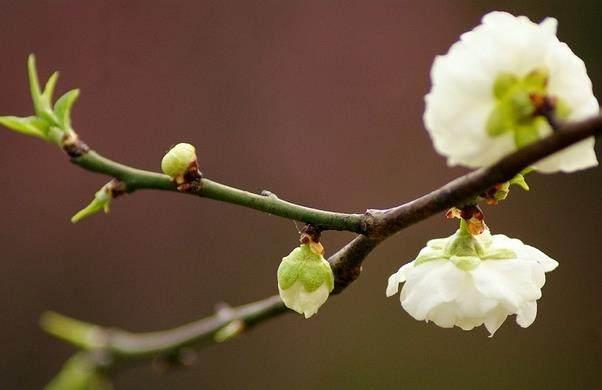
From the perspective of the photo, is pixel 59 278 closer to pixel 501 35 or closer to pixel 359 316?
pixel 359 316

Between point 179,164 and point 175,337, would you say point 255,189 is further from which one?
point 179,164

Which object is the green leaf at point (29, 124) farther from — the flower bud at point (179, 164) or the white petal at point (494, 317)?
the white petal at point (494, 317)

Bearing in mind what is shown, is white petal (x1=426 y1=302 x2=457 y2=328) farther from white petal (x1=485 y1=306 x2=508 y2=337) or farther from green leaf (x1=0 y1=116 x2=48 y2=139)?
green leaf (x1=0 y1=116 x2=48 y2=139)

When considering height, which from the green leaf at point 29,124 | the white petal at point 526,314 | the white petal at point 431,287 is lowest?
the white petal at point 526,314

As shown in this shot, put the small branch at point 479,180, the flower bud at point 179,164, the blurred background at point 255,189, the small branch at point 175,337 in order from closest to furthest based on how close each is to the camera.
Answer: the small branch at point 479,180 < the flower bud at point 179,164 < the small branch at point 175,337 < the blurred background at point 255,189

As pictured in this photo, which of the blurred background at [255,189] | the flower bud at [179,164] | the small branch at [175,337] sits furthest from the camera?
the blurred background at [255,189]

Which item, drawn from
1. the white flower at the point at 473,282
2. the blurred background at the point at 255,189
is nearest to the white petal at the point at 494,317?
the white flower at the point at 473,282
